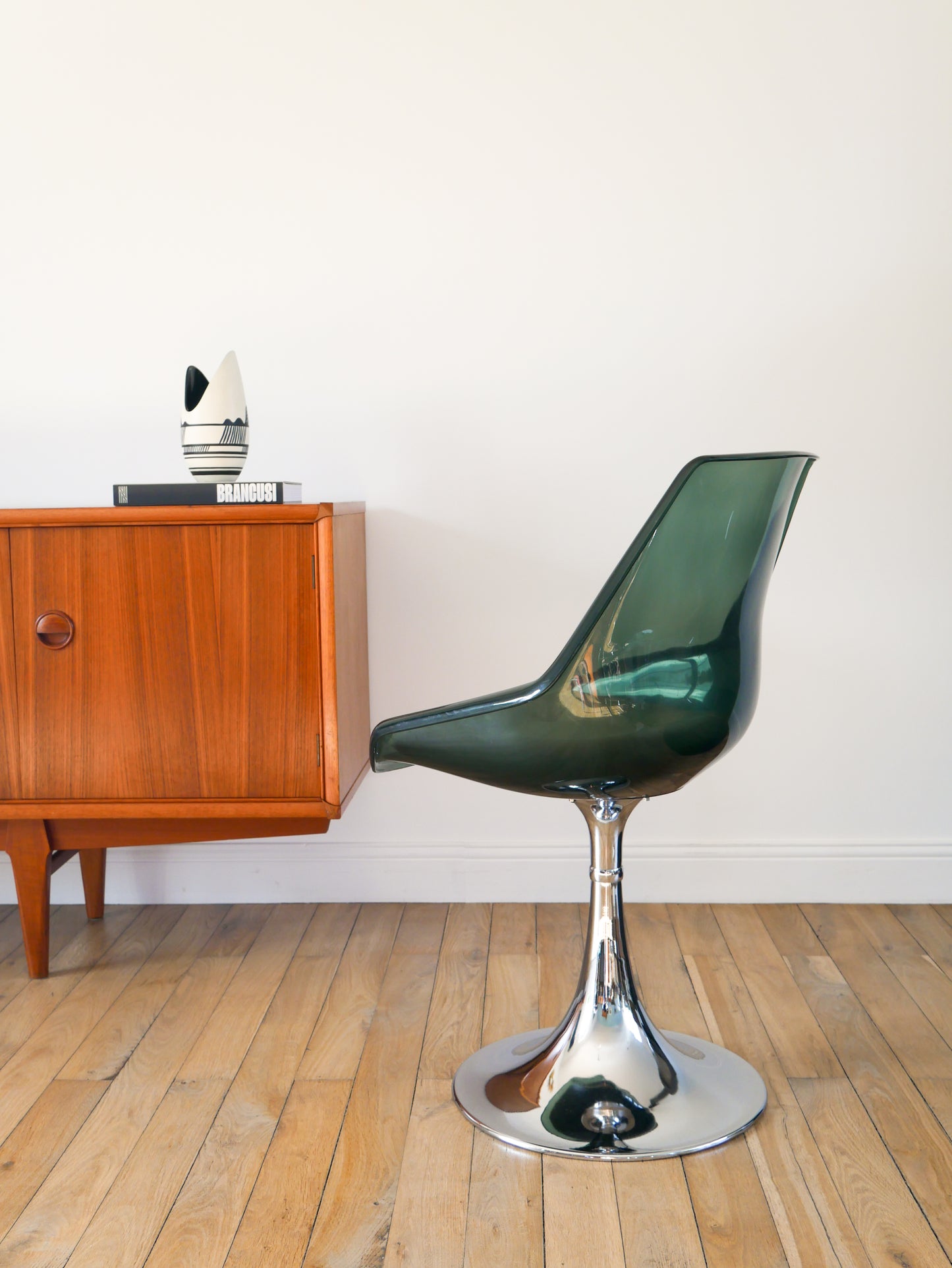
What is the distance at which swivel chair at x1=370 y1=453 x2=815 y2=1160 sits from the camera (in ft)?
4.26

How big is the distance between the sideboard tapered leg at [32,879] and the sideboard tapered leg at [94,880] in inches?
10.2

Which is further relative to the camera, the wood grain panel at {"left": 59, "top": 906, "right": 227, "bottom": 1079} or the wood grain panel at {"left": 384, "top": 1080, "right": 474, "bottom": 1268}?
the wood grain panel at {"left": 59, "top": 906, "right": 227, "bottom": 1079}

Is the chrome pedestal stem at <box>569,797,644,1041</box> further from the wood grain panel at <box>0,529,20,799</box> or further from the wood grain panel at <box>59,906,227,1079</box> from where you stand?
the wood grain panel at <box>0,529,20,799</box>

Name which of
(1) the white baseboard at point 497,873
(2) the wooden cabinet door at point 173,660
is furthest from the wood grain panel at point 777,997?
(2) the wooden cabinet door at point 173,660

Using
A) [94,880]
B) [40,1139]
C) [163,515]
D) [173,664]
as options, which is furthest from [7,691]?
[40,1139]

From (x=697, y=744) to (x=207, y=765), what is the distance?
0.88m

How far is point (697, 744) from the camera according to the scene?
1365mm

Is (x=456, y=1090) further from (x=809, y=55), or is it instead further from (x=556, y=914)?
(x=809, y=55)

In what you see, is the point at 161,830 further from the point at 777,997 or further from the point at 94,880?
the point at 777,997

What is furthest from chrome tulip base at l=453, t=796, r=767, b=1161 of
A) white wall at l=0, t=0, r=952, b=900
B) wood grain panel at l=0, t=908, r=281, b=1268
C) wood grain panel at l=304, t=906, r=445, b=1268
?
white wall at l=0, t=0, r=952, b=900

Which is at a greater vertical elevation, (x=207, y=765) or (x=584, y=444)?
(x=584, y=444)

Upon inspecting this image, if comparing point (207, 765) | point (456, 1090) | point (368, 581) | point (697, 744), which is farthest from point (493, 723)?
point (368, 581)

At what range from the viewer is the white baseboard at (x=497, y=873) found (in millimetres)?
2283

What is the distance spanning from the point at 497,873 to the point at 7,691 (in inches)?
40.9
